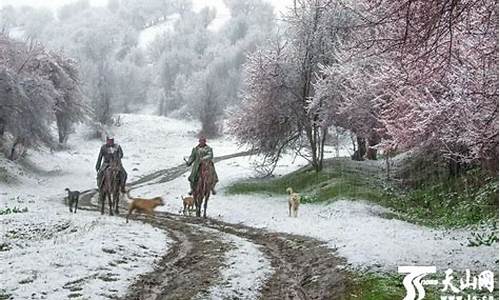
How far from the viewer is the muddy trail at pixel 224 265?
9359 millimetres

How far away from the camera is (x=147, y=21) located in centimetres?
15700

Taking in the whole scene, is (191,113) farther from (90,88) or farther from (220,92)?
(90,88)

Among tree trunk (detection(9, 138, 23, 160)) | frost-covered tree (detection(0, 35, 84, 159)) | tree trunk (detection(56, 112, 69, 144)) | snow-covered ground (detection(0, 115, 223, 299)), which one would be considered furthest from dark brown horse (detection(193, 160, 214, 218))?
tree trunk (detection(56, 112, 69, 144))

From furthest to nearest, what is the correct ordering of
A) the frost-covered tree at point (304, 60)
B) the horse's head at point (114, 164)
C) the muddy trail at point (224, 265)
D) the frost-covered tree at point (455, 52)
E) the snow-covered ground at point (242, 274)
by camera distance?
the frost-covered tree at point (304, 60) → the horse's head at point (114, 164) → the muddy trail at point (224, 265) → the snow-covered ground at point (242, 274) → the frost-covered tree at point (455, 52)

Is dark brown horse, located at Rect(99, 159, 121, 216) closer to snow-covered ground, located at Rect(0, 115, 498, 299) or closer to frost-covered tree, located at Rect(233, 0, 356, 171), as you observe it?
snow-covered ground, located at Rect(0, 115, 498, 299)

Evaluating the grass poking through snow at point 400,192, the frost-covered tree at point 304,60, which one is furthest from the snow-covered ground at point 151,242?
the frost-covered tree at point 304,60

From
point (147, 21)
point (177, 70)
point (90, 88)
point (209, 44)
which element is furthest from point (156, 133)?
point (147, 21)

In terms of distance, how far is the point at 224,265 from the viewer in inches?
446

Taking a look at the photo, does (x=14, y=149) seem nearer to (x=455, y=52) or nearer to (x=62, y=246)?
(x=62, y=246)

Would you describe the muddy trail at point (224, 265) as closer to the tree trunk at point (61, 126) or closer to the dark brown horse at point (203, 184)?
the dark brown horse at point (203, 184)

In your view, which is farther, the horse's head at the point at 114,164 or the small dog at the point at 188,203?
the small dog at the point at 188,203

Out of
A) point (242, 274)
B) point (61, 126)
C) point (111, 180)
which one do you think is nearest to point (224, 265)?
point (242, 274)

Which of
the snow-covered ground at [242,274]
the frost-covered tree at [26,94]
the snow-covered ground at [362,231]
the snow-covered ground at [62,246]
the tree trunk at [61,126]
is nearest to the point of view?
the snow-covered ground at [62,246]

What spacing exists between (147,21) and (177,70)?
6170 centimetres
